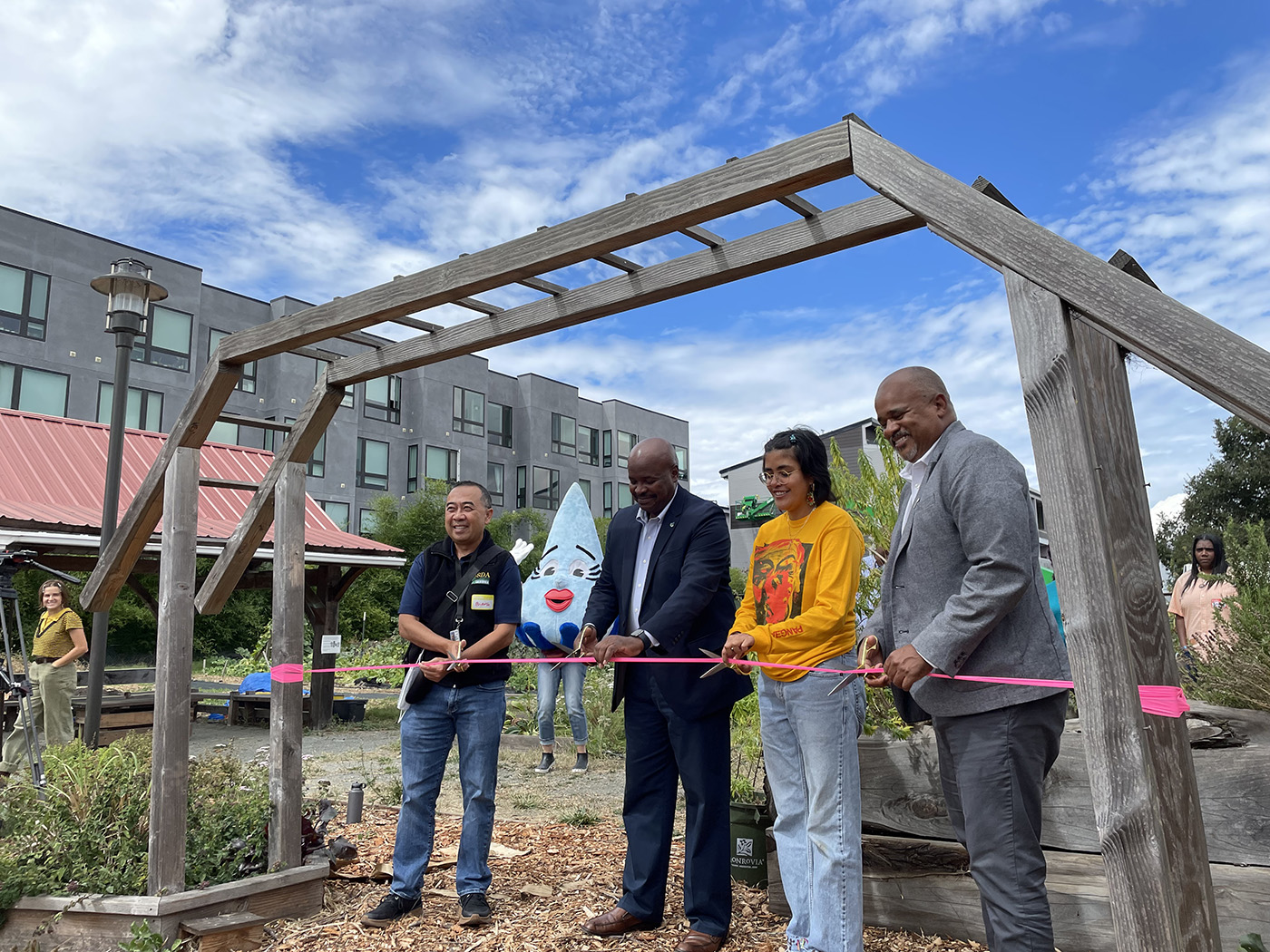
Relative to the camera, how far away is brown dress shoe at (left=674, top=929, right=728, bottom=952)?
3688mm

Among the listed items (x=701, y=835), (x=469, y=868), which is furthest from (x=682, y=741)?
(x=469, y=868)

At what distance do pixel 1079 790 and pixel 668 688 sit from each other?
1638mm

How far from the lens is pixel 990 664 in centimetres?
266

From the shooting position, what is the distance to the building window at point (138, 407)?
26.5m

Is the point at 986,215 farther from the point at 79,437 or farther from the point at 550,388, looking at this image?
the point at 550,388

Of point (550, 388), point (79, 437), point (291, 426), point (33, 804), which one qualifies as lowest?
point (33, 804)

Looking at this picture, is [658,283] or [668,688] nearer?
[658,283]

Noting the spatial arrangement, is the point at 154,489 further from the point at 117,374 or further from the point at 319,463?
the point at 319,463

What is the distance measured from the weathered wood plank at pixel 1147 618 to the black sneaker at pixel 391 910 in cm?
331

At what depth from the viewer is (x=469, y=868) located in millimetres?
4270

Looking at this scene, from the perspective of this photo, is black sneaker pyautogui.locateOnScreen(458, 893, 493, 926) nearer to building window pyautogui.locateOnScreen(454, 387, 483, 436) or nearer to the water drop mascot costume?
the water drop mascot costume

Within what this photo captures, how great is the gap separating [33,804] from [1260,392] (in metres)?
5.03

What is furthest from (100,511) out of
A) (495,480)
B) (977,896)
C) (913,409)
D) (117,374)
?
(495,480)

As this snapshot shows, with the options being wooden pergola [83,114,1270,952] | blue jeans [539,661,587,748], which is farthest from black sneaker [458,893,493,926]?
blue jeans [539,661,587,748]
